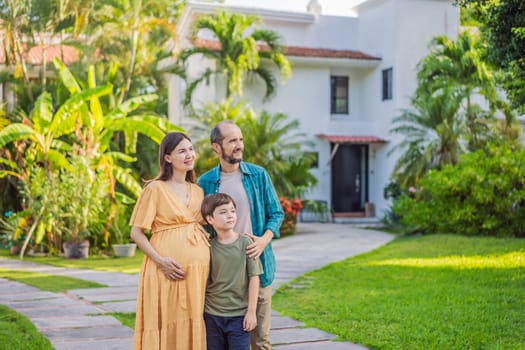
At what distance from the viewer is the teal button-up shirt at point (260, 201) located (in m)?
4.75

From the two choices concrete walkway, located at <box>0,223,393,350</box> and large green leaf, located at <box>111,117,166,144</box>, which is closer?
concrete walkway, located at <box>0,223,393,350</box>

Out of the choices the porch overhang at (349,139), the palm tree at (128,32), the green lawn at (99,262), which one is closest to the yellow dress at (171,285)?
the green lawn at (99,262)

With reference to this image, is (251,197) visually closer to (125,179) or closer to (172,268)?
(172,268)

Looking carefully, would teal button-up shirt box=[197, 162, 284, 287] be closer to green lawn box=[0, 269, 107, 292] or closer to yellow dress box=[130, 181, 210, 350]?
yellow dress box=[130, 181, 210, 350]

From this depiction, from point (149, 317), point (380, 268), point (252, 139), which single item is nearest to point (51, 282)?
point (380, 268)

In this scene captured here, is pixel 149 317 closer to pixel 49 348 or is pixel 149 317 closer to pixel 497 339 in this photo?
pixel 49 348

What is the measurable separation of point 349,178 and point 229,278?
71.5 feet

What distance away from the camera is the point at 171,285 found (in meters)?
4.39

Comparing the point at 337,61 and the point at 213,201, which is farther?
the point at 337,61

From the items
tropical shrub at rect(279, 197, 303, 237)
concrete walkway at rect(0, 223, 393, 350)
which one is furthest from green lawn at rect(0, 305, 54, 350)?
tropical shrub at rect(279, 197, 303, 237)

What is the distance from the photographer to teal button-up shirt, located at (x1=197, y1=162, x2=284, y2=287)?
475cm

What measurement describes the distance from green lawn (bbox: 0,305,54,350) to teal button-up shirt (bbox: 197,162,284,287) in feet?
7.70

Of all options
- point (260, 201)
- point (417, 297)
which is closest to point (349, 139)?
point (417, 297)

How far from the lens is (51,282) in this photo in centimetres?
1008
